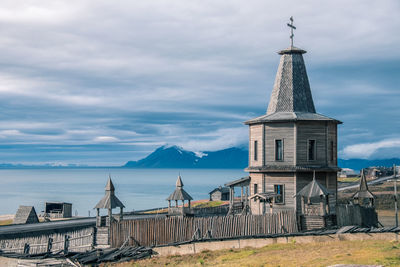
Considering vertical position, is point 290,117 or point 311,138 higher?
point 290,117

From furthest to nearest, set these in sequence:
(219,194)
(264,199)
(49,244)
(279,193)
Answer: (219,194) → (279,193) → (264,199) → (49,244)

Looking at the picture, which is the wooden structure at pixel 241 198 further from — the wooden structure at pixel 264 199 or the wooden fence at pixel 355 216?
the wooden fence at pixel 355 216

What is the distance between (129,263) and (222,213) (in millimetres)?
20892

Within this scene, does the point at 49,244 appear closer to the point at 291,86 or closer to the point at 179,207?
the point at 179,207

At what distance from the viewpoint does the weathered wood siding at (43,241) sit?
36156mm

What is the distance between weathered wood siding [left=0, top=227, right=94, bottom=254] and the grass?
316 inches

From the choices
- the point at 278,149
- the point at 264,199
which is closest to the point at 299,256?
the point at 264,199

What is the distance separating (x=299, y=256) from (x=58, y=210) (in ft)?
190

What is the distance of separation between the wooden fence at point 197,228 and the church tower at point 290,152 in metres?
4.12

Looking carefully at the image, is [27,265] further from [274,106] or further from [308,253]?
[274,106]

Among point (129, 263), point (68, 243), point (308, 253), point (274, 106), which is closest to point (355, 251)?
point (308, 253)

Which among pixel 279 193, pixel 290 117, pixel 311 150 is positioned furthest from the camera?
pixel 279 193

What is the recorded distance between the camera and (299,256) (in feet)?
81.3

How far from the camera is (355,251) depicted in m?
24.6
